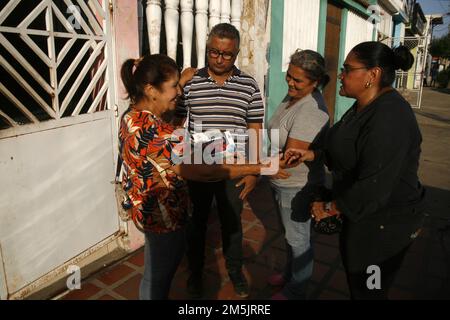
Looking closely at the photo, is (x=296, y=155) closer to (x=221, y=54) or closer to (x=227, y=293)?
A: (x=221, y=54)

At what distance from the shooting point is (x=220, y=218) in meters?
2.52

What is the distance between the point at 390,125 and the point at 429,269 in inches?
82.4

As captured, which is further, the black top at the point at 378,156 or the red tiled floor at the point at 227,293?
the red tiled floor at the point at 227,293

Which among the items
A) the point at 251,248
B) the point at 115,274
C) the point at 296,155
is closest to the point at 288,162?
the point at 296,155

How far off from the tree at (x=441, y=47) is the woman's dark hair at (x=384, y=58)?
136 feet

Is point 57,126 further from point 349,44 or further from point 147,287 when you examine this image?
point 349,44

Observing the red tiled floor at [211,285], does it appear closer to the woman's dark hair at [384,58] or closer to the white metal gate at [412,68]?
the woman's dark hair at [384,58]

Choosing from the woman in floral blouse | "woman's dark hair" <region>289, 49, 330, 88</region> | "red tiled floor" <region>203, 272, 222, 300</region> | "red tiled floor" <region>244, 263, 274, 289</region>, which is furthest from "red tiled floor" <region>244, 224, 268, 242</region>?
"woman's dark hair" <region>289, 49, 330, 88</region>

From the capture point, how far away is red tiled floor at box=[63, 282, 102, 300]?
8.15 feet

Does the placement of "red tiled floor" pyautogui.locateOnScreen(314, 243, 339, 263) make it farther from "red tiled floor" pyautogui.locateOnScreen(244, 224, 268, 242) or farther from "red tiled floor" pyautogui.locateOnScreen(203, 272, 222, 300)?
"red tiled floor" pyautogui.locateOnScreen(203, 272, 222, 300)

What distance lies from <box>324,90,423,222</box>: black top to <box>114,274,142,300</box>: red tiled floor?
5.51ft

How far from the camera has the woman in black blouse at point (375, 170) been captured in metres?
1.53

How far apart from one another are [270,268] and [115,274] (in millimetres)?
1294

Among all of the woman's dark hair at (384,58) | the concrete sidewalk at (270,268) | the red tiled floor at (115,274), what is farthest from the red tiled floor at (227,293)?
the woman's dark hair at (384,58)
